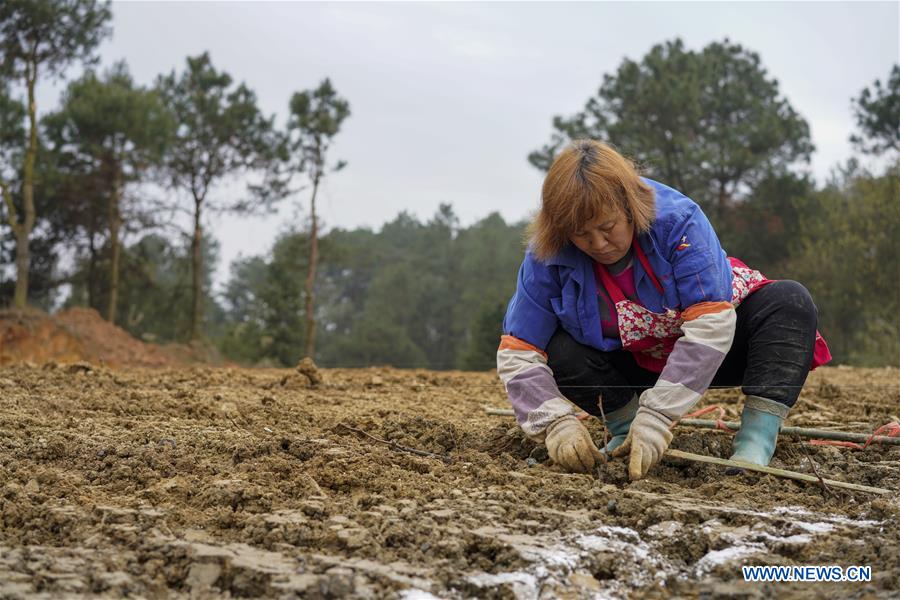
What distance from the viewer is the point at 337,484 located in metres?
2.68

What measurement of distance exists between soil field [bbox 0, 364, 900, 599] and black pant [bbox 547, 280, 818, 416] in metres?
0.27

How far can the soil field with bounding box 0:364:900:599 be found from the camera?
6.47 feet

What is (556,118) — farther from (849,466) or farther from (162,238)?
(849,466)

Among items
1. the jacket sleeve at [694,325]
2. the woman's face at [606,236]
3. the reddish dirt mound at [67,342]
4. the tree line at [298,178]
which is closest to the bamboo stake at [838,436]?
the jacket sleeve at [694,325]

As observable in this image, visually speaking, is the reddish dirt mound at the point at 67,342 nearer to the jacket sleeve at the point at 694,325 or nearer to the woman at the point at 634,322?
the woman at the point at 634,322

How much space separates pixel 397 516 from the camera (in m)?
2.32

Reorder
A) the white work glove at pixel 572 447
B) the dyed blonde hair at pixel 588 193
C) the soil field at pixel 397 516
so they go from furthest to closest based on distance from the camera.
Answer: the white work glove at pixel 572 447
the dyed blonde hair at pixel 588 193
the soil field at pixel 397 516

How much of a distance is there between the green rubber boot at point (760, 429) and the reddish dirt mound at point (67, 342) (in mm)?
11043

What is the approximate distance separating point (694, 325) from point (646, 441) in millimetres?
387

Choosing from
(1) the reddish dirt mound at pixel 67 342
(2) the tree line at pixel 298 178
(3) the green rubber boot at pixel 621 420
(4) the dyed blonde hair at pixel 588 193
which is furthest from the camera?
(2) the tree line at pixel 298 178

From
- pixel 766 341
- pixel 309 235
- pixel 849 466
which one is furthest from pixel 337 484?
pixel 309 235

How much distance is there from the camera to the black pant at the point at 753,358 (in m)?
2.94

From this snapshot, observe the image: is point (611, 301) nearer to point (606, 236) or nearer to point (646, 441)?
point (606, 236)

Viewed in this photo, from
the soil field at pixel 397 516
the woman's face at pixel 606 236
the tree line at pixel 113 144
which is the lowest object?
the soil field at pixel 397 516
